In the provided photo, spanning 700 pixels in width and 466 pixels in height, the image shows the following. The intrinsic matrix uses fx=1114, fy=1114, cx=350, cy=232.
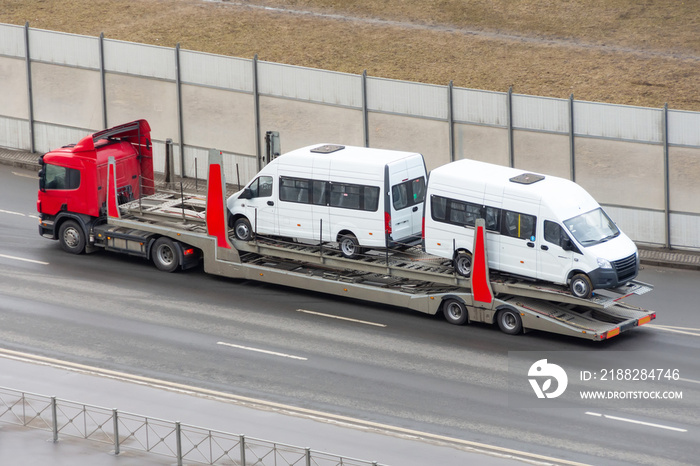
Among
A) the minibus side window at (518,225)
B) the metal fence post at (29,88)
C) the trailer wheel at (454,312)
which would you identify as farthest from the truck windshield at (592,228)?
the metal fence post at (29,88)

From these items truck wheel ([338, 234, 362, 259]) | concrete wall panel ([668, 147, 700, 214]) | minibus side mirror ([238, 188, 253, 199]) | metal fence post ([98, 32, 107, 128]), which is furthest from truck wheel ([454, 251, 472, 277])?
metal fence post ([98, 32, 107, 128])

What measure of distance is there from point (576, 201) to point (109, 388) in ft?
32.5

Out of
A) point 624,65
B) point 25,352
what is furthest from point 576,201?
point 624,65

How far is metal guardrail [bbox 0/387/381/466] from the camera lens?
660 inches

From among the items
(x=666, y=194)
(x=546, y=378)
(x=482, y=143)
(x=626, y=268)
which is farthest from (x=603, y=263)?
(x=482, y=143)

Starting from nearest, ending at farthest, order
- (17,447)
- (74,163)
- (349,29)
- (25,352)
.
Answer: (17,447) → (25,352) → (74,163) → (349,29)

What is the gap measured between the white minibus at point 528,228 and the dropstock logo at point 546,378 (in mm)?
1736

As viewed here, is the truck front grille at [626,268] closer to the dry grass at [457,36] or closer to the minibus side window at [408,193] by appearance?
the minibus side window at [408,193]

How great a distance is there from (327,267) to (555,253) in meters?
5.43

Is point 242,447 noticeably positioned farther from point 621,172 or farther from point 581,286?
point 621,172

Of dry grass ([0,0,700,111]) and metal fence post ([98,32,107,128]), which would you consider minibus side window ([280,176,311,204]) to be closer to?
metal fence post ([98,32,107,128])

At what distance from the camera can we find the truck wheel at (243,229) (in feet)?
84.8

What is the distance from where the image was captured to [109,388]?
20297mm

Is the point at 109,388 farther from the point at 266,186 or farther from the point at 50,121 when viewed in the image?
the point at 50,121
